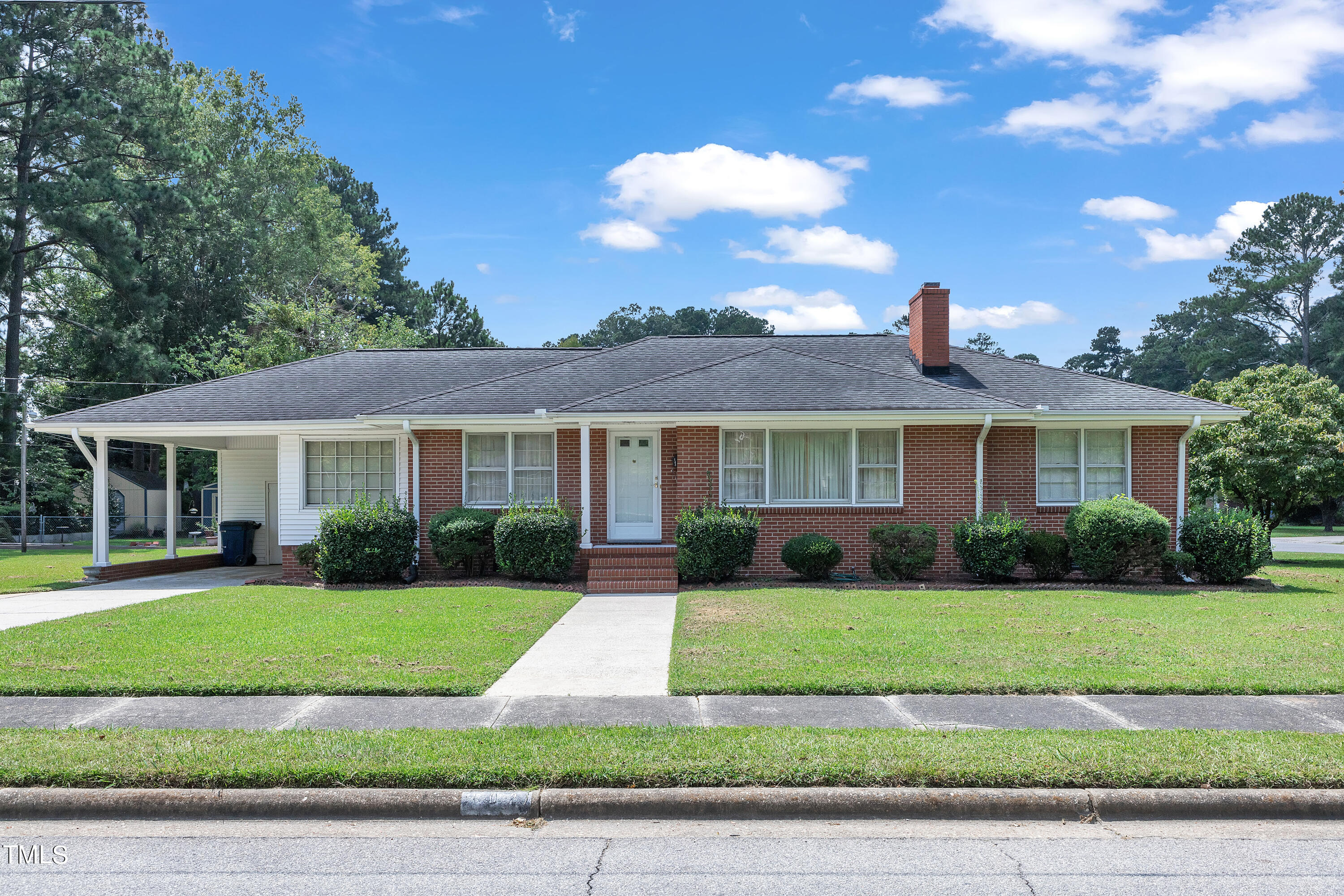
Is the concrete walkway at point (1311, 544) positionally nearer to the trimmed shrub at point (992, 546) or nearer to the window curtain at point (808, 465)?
the trimmed shrub at point (992, 546)

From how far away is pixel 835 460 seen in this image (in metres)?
16.1

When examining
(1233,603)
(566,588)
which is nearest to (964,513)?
(1233,603)

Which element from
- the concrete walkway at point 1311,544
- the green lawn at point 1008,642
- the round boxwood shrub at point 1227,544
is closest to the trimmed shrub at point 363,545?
the green lawn at point 1008,642

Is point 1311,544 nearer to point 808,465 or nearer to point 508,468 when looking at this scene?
point 808,465

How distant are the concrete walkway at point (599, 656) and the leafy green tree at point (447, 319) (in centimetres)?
4534

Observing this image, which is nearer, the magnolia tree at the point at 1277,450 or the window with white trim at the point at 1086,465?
the window with white trim at the point at 1086,465

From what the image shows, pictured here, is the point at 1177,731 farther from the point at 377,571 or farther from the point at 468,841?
the point at 377,571

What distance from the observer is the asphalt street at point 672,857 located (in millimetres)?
4320

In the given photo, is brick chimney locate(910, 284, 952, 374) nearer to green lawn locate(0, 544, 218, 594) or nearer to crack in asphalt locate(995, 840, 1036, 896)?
crack in asphalt locate(995, 840, 1036, 896)

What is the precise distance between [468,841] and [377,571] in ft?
36.5

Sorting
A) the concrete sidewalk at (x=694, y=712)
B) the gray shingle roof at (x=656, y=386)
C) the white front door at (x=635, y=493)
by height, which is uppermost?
the gray shingle roof at (x=656, y=386)

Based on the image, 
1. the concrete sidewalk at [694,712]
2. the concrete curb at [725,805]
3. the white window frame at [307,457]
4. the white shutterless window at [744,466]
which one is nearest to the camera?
the concrete curb at [725,805]

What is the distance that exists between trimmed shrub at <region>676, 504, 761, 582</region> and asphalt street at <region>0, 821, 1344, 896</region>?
950 centimetres

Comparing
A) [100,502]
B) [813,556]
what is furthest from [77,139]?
[813,556]
